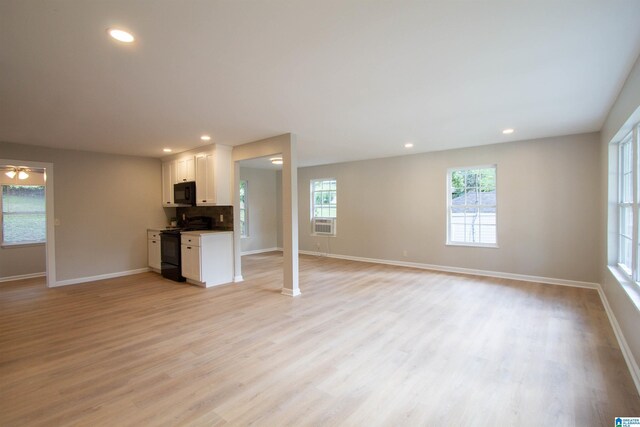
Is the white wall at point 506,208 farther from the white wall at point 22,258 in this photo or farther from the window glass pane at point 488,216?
the white wall at point 22,258

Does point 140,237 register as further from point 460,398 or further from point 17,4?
point 460,398

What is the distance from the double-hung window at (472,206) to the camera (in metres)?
5.75

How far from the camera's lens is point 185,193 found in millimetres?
5965

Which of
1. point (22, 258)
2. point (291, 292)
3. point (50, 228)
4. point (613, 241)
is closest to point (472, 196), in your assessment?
point (613, 241)

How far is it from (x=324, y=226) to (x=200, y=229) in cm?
341

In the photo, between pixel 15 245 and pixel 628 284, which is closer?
pixel 628 284

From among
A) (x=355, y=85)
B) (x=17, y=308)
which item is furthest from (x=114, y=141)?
(x=355, y=85)

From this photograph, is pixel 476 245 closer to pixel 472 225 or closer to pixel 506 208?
pixel 472 225

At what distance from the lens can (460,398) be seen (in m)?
2.12

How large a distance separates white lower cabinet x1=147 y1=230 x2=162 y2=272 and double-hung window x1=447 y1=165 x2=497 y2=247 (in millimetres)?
6079

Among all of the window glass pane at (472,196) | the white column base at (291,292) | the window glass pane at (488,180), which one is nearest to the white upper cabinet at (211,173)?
the white column base at (291,292)

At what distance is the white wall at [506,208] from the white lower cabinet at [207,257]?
339 centimetres

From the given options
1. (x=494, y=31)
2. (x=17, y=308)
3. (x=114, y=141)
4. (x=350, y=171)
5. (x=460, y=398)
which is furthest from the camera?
(x=350, y=171)

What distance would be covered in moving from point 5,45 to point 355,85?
2.64 m
